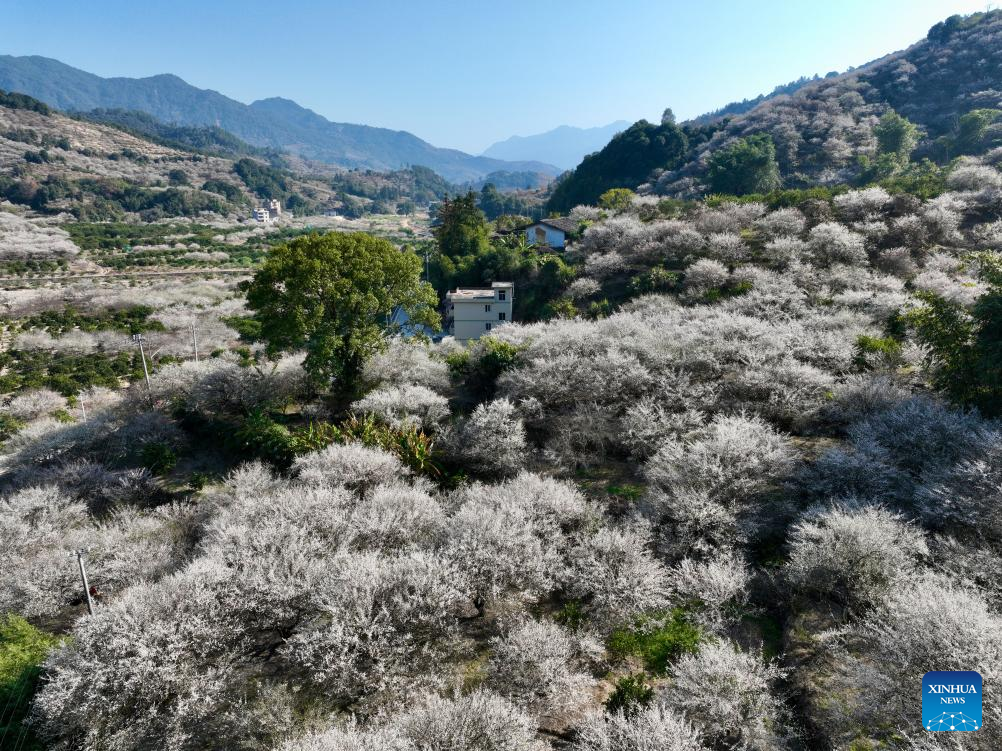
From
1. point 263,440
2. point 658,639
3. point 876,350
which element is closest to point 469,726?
point 658,639

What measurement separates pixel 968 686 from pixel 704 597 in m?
4.12

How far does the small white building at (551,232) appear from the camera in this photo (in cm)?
5081

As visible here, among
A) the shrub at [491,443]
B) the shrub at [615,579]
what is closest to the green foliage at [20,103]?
the shrub at [491,443]

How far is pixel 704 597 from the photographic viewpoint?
34.1 feet

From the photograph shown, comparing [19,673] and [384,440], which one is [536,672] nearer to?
[384,440]

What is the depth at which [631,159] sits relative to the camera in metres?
96.1

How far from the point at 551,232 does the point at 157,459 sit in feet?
141

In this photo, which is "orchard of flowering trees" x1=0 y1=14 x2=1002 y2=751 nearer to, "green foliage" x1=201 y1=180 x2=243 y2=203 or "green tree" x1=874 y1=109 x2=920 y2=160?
"green tree" x1=874 y1=109 x2=920 y2=160

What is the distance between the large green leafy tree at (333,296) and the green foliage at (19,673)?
443 inches

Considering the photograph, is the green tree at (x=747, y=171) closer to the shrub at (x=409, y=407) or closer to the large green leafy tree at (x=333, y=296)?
the large green leafy tree at (x=333, y=296)

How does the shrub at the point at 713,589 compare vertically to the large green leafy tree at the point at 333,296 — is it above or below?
below

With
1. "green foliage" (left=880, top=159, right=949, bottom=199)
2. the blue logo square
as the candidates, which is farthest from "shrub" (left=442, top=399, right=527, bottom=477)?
"green foliage" (left=880, top=159, right=949, bottom=199)

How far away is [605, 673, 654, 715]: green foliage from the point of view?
8633 mm

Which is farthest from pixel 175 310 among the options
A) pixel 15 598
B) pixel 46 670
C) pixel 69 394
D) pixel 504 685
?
pixel 504 685
